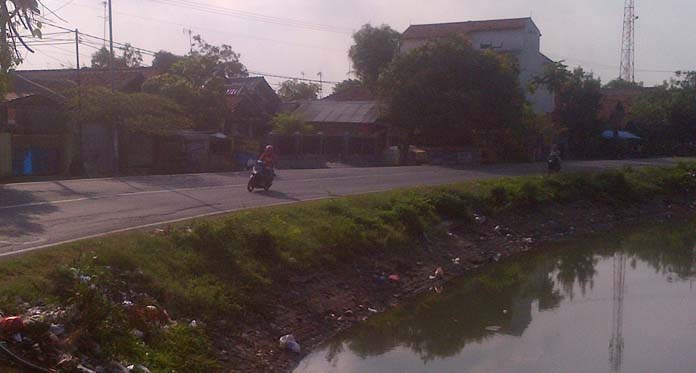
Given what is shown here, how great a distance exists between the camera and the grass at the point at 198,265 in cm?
895

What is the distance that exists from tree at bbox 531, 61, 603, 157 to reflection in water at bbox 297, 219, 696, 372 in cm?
4794

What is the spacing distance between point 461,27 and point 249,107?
27.1 metres

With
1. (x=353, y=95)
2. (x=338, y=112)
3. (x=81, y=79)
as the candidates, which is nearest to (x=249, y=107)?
(x=338, y=112)

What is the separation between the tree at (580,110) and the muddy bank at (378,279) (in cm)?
4078

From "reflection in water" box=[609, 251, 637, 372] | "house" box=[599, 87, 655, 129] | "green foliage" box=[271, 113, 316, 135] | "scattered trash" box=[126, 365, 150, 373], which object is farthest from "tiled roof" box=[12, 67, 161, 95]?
"house" box=[599, 87, 655, 129]

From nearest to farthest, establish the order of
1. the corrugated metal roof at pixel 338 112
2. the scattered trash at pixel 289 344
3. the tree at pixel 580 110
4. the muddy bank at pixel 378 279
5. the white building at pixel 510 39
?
1. the muddy bank at pixel 378 279
2. the scattered trash at pixel 289 344
3. the corrugated metal roof at pixel 338 112
4. the tree at pixel 580 110
5. the white building at pixel 510 39

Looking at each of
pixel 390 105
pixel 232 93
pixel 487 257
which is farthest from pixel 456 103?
pixel 487 257

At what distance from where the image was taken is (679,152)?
74.5 metres

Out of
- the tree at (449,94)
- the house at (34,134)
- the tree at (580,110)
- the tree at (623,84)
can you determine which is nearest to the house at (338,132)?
the tree at (449,94)

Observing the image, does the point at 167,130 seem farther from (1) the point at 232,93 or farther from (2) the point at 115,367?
(2) the point at 115,367

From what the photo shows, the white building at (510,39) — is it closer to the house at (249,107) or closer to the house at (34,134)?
the house at (249,107)

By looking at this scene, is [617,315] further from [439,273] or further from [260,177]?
[260,177]

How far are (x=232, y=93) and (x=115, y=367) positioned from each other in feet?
149

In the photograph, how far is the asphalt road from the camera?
13938mm
